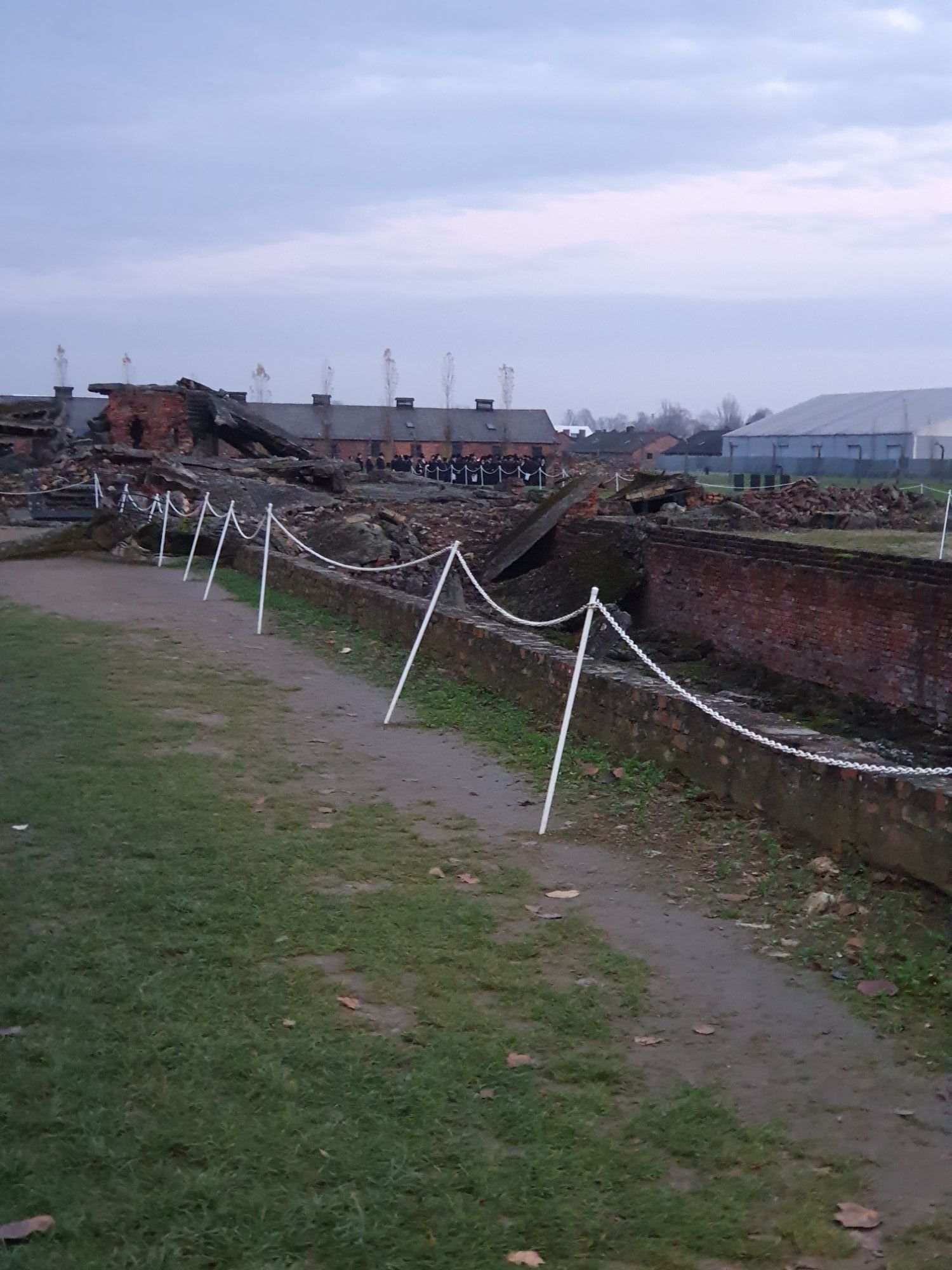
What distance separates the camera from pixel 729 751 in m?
6.86

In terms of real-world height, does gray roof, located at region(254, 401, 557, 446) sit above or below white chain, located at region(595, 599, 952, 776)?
above

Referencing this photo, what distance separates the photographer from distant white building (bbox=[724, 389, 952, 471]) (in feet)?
159

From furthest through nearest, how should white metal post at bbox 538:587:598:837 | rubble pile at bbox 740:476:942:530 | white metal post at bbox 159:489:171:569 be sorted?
rubble pile at bbox 740:476:942:530 → white metal post at bbox 159:489:171:569 → white metal post at bbox 538:587:598:837

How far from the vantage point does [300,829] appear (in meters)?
6.50

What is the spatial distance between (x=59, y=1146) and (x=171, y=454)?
30.0 meters

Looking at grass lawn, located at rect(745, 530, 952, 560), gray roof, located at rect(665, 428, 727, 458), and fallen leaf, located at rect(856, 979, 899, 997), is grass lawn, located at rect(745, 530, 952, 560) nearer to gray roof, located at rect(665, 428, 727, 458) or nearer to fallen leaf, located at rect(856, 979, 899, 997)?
fallen leaf, located at rect(856, 979, 899, 997)

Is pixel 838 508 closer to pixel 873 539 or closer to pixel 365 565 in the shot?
pixel 873 539

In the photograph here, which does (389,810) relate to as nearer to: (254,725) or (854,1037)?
(254,725)

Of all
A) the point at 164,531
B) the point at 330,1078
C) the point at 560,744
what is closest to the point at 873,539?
the point at 164,531

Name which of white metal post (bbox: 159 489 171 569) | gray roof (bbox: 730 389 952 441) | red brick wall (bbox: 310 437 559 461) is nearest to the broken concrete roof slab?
white metal post (bbox: 159 489 171 569)

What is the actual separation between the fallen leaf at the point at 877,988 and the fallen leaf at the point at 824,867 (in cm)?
103

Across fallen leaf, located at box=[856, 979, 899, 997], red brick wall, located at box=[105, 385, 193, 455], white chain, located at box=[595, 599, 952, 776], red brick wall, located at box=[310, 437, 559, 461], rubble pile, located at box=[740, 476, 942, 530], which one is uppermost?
red brick wall, located at box=[310, 437, 559, 461]

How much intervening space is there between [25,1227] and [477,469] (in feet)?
158

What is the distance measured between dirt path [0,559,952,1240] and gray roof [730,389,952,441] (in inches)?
1778
